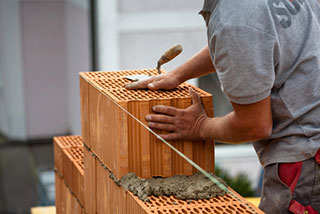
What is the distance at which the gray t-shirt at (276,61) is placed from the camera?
1.33m

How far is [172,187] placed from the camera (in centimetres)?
147

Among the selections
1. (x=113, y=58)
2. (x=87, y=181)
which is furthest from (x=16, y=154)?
(x=87, y=181)

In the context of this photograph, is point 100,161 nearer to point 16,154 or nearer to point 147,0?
point 147,0

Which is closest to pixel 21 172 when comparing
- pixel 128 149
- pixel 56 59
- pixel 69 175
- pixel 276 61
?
pixel 56 59

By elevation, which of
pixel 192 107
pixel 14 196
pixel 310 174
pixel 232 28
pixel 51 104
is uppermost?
pixel 232 28

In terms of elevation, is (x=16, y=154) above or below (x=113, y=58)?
below

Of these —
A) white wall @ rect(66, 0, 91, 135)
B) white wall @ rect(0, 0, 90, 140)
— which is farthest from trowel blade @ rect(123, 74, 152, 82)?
white wall @ rect(0, 0, 90, 140)

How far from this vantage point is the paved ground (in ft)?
19.9

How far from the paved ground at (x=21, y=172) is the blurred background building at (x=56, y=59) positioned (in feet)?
0.04

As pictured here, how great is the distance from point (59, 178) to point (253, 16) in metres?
1.32

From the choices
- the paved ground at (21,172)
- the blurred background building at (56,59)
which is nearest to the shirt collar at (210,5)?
the blurred background building at (56,59)

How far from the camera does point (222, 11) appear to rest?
1.36 m

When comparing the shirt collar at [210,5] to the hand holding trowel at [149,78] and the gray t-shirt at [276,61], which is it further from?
the hand holding trowel at [149,78]

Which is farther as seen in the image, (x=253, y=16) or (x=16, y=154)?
(x=16, y=154)
